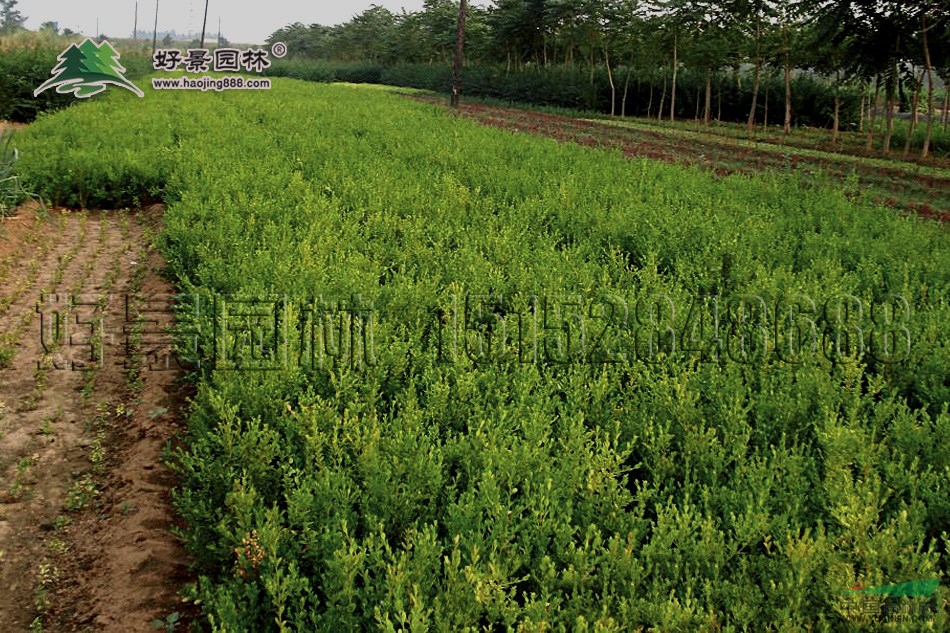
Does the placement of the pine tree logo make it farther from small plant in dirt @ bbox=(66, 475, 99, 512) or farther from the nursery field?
small plant in dirt @ bbox=(66, 475, 99, 512)

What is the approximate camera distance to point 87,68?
94.2 feet

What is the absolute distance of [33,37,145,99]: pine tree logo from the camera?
1094 inches

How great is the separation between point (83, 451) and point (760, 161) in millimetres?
18109

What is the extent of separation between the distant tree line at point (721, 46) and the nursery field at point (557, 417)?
16.0m

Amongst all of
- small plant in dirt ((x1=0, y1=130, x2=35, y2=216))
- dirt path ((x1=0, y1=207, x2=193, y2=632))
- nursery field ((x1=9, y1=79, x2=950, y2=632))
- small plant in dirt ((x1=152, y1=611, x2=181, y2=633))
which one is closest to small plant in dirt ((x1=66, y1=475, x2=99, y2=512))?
dirt path ((x1=0, y1=207, x2=193, y2=632))

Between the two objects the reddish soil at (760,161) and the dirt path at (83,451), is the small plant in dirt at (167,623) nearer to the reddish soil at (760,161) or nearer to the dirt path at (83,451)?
the dirt path at (83,451)

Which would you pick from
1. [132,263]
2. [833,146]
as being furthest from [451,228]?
[833,146]

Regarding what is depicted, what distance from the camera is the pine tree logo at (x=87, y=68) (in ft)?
91.1

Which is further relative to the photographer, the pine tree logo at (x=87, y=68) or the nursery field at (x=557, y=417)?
the pine tree logo at (x=87, y=68)

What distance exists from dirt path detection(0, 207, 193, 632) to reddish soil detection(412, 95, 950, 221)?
1190 cm

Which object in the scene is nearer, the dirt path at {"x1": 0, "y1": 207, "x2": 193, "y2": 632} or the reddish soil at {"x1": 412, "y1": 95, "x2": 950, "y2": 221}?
the dirt path at {"x1": 0, "y1": 207, "x2": 193, "y2": 632}

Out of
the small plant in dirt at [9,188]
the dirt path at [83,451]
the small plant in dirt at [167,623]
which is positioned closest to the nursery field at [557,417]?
the small plant in dirt at [167,623]

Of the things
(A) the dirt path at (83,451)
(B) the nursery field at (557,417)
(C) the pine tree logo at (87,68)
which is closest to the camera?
(B) the nursery field at (557,417)

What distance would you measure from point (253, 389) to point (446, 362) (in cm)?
128
